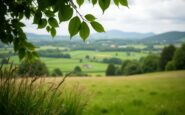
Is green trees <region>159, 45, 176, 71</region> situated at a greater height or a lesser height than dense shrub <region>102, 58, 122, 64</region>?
greater

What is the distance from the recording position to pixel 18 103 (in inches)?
150

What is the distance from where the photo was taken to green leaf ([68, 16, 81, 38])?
213 centimetres

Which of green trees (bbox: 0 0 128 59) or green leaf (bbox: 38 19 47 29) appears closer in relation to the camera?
green trees (bbox: 0 0 128 59)

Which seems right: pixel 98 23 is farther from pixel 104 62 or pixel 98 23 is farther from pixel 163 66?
pixel 104 62

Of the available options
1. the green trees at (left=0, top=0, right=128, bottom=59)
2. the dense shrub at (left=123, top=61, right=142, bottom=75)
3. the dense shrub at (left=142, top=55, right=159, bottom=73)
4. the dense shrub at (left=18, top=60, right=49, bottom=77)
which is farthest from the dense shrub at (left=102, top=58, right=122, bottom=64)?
the green trees at (left=0, top=0, right=128, bottom=59)

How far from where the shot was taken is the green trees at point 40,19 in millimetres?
2041

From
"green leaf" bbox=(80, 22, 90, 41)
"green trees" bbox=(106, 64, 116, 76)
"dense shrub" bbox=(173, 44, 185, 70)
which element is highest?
"green leaf" bbox=(80, 22, 90, 41)

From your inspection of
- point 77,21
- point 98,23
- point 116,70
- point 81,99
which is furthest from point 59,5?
point 116,70

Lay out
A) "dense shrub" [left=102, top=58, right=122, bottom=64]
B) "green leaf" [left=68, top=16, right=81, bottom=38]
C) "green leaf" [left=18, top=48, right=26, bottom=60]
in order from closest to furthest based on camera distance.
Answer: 1. "green leaf" [left=68, top=16, right=81, bottom=38]
2. "green leaf" [left=18, top=48, right=26, bottom=60]
3. "dense shrub" [left=102, top=58, right=122, bottom=64]

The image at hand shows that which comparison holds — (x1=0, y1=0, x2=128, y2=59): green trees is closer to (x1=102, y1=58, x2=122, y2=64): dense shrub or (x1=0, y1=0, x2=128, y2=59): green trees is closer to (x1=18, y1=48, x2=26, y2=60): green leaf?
(x1=18, y1=48, x2=26, y2=60): green leaf

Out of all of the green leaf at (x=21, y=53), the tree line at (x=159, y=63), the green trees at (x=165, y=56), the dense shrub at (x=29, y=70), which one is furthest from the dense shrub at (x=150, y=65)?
the green leaf at (x=21, y=53)

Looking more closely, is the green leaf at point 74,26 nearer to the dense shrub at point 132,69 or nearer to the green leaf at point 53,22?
the green leaf at point 53,22

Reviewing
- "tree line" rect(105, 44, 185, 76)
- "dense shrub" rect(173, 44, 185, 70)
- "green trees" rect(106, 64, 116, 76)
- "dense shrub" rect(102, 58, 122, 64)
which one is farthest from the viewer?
"dense shrub" rect(102, 58, 122, 64)

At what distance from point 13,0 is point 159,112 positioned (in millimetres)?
6822
